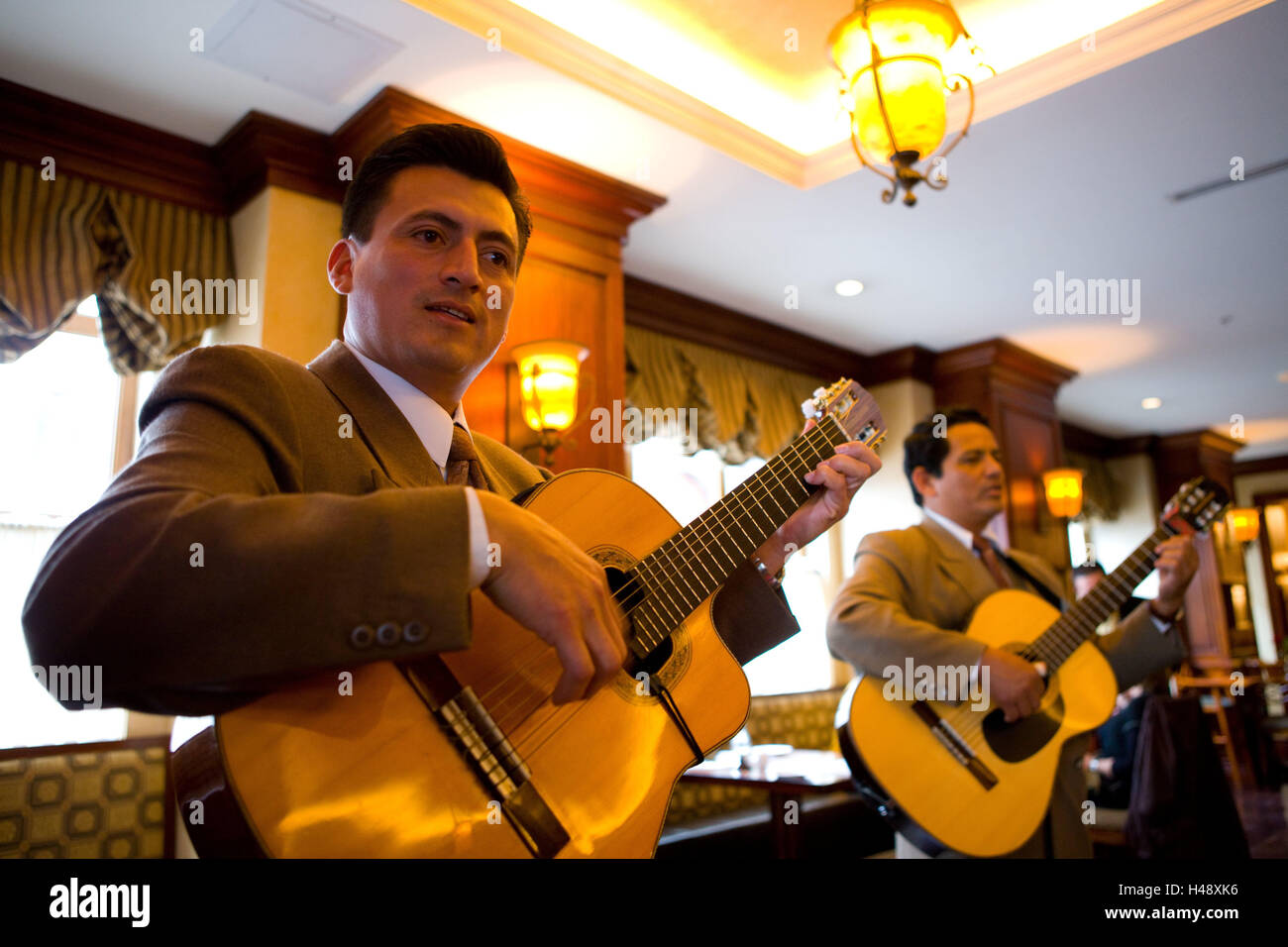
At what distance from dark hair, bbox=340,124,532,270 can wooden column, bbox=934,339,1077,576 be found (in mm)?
→ 5970

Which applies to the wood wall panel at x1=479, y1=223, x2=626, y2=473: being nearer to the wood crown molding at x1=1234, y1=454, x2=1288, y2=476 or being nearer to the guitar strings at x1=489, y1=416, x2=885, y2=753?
the guitar strings at x1=489, y1=416, x2=885, y2=753

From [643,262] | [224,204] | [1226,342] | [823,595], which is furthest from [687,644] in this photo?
[1226,342]

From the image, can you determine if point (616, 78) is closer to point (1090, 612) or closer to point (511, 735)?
point (1090, 612)

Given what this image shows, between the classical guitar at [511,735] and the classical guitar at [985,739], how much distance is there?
1.23m

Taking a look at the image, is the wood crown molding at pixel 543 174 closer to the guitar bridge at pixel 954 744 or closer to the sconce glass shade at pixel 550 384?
the sconce glass shade at pixel 550 384

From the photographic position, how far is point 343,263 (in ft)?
4.03

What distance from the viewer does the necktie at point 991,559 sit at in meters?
2.74

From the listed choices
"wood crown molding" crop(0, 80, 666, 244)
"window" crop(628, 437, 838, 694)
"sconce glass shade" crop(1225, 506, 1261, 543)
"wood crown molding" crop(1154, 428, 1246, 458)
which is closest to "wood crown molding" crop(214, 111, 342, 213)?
"wood crown molding" crop(0, 80, 666, 244)

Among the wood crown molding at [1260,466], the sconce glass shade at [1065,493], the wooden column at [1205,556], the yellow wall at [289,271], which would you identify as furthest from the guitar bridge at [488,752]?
the wood crown molding at [1260,466]

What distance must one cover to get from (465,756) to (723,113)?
3.48 meters

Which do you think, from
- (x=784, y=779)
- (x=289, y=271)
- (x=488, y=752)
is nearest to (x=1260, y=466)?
(x=784, y=779)

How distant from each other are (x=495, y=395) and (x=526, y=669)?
2.88 meters
